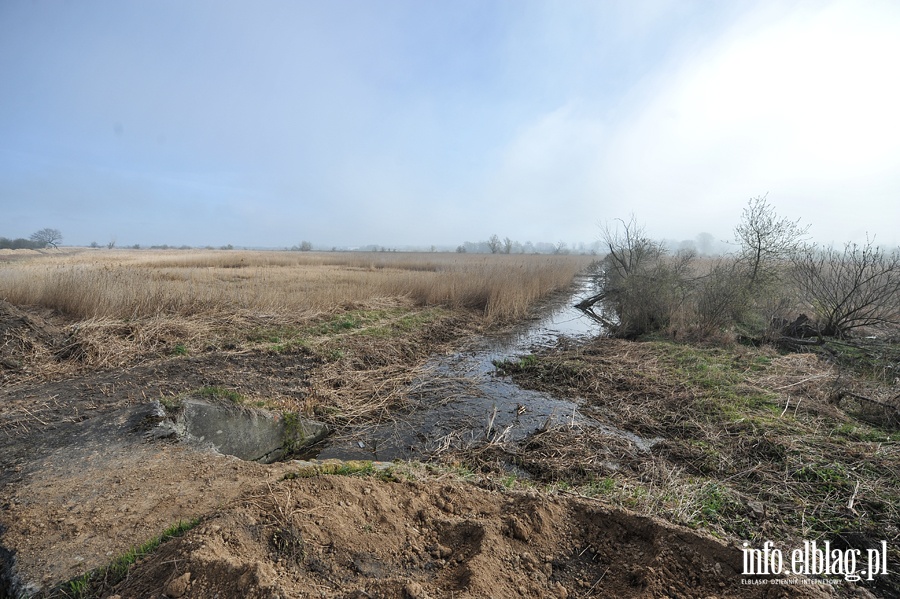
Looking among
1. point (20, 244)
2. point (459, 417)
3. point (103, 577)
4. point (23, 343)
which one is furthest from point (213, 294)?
point (20, 244)

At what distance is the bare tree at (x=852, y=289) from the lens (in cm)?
785

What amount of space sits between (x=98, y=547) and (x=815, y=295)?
12.6 m

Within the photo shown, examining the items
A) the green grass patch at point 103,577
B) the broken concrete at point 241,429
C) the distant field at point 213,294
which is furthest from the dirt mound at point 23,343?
the green grass patch at point 103,577

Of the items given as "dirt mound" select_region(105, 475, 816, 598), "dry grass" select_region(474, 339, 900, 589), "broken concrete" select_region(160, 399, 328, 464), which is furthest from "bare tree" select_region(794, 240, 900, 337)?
"broken concrete" select_region(160, 399, 328, 464)

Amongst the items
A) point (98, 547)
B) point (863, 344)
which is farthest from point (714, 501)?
point (863, 344)

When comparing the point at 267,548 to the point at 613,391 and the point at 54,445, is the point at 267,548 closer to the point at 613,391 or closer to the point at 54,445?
the point at 54,445

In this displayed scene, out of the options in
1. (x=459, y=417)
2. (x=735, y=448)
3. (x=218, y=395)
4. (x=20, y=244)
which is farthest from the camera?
(x=20, y=244)

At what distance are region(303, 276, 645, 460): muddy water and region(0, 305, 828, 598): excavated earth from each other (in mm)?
1281

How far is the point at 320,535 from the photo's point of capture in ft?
7.13

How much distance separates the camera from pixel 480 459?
13.9ft

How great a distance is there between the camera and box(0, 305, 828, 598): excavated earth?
1.89 metres

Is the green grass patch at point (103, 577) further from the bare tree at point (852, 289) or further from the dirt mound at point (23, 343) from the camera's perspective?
the bare tree at point (852, 289)

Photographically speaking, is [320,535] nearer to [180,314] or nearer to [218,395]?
[218,395]

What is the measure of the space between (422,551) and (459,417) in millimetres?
3456
